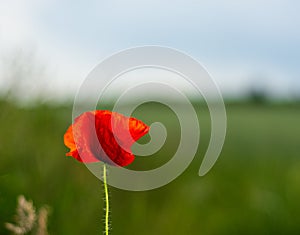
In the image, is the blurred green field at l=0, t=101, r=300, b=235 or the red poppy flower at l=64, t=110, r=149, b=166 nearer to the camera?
the red poppy flower at l=64, t=110, r=149, b=166

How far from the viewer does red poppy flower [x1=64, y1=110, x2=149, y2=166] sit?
2.67 ft

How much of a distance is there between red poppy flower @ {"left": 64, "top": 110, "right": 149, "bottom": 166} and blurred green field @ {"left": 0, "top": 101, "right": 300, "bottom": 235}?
91cm

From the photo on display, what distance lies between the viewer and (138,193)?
2.97 m

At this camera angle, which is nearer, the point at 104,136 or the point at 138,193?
the point at 104,136

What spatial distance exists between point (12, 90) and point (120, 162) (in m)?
1.43

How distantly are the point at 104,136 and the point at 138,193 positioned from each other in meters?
2.17

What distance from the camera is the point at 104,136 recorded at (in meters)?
0.84

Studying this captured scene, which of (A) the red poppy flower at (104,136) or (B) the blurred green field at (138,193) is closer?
(A) the red poppy flower at (104,136)

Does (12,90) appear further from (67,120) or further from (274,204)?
(274,204)

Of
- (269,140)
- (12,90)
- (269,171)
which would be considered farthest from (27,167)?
(269,140)

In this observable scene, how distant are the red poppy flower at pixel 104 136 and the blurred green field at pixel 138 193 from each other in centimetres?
91

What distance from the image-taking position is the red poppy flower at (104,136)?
81 cm

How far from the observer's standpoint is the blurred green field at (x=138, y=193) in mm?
2105

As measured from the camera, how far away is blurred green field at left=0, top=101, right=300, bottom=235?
2105 mm
